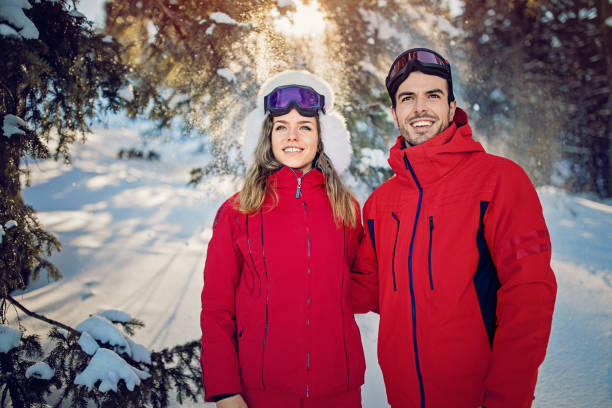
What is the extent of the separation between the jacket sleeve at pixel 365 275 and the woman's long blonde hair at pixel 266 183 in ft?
0.37

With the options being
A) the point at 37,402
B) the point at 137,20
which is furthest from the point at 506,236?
the point at 137,20

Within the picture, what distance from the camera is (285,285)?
1.68 metres

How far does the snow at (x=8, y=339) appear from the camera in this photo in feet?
7.18

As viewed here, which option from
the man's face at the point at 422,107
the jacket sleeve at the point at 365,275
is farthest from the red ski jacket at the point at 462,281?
the jacket sleeve at the point at 365,275

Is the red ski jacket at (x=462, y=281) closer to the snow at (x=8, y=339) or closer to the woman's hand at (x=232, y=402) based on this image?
the woman's hand at (x=232, y=402)

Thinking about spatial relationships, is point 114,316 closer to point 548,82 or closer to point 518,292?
point 518,292

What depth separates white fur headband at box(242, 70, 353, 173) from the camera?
209 cm

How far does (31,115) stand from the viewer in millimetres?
2635

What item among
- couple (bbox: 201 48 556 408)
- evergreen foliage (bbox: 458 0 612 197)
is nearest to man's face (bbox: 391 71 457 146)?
couple (bbox: 201 48 556 408)

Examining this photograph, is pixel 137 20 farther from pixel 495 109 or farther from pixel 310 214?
pixel 495 109

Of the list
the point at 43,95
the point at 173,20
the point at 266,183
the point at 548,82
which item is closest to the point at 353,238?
the point at 266,183

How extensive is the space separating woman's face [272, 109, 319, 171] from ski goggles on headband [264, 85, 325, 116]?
3 centimetres

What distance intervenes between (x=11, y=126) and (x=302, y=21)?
9.42 ft

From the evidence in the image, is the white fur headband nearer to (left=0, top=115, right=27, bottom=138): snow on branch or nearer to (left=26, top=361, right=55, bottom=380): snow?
(left=0, top=115, right=27, bottom=138): snow on branch
